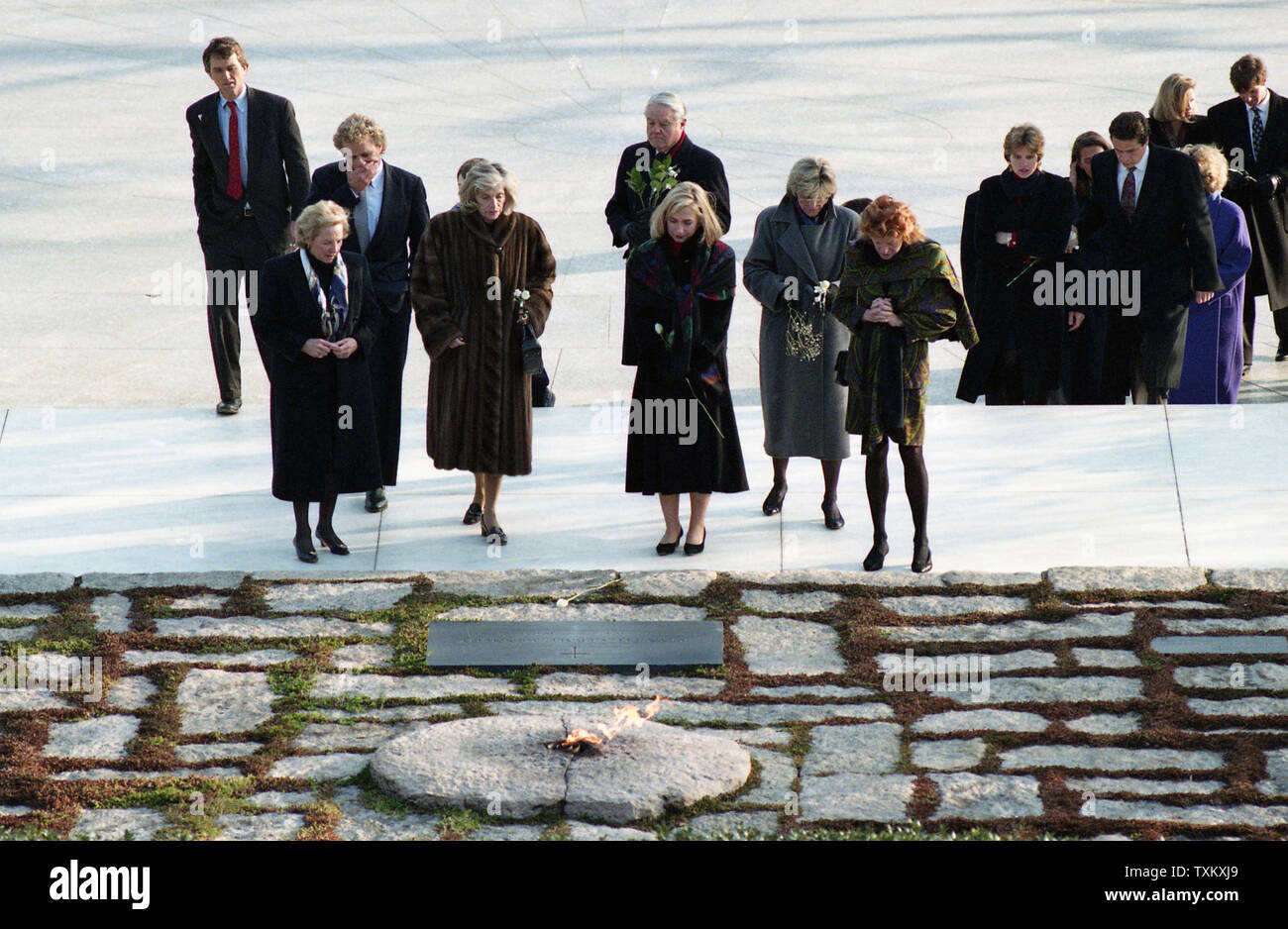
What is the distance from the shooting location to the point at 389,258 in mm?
8734

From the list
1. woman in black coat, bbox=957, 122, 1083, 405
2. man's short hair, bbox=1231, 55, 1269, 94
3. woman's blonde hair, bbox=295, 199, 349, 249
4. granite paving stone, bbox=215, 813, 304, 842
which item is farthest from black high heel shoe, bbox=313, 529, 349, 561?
man's short hair, bbox=1231, 55, 1269, 94

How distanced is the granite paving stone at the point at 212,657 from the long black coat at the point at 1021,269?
451 cm

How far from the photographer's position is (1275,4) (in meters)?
20.3

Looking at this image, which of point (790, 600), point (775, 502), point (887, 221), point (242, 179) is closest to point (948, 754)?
point (790, 600)

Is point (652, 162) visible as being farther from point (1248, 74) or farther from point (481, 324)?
point (1248, 74)

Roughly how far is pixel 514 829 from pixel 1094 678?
2471 mm

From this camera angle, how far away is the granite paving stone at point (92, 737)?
6117mm

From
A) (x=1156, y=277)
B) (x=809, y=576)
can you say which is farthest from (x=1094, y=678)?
(x=1156, y=277)

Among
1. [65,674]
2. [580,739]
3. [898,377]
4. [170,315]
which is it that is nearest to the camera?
[580,739]

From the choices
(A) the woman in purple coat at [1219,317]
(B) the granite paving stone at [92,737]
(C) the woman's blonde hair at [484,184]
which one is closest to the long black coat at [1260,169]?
(A) the woman in purple coat at [1219,317]

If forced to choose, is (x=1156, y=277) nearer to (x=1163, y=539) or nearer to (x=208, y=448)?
(x=1163, y=539)

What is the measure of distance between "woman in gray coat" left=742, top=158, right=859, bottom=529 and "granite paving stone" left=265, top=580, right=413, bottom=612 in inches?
80.4

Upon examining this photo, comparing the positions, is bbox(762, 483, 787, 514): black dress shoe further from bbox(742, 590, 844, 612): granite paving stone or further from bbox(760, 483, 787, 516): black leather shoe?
bbox(742, 590, 844, 612): granite paving stone

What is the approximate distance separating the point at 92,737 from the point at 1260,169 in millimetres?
7520
